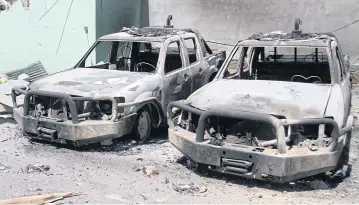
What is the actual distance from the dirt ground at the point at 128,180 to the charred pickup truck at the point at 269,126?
8.9 inches

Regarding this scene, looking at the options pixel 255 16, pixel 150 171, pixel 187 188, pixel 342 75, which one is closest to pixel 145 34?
pixel 150 171

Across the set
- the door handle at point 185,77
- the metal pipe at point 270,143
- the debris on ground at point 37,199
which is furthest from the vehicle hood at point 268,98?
the debris on ground at point 37,199

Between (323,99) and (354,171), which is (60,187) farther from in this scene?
(354,171)

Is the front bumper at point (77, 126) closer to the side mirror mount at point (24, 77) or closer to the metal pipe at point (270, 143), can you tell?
the metal pipe at point (270, 143)

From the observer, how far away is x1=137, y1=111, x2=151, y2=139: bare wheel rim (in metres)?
6.88

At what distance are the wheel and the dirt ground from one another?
7.7 inches

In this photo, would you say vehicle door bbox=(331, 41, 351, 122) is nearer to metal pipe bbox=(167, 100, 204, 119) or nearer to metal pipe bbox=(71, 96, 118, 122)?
metal pipe bbox=(167, 100, 204, 119)

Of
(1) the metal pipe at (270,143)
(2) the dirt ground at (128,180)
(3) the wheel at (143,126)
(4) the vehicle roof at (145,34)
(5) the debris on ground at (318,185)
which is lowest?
(2) the dirt ground at (128,180)

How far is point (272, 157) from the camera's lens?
4832 millimetres

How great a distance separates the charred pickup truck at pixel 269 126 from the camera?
4879mm

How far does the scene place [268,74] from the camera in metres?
7.61

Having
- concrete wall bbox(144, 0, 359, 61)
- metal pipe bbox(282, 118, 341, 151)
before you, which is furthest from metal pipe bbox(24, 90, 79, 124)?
concrete wall bbox(144, 0, 359, 61)

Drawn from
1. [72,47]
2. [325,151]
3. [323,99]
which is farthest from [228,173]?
[72,47]

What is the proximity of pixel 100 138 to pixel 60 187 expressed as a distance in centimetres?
121
